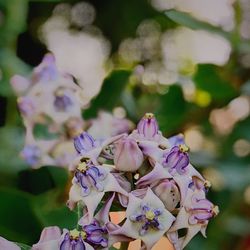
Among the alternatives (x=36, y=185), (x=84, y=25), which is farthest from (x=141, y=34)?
(x=36, y=185)

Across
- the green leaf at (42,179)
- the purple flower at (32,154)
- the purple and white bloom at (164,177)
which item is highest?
the purple and white bloom at (164,177)

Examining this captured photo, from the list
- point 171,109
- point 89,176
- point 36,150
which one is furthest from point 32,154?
point 89,176

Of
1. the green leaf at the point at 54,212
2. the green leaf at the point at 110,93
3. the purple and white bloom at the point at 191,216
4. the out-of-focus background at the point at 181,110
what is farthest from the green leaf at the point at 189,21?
the purple and white bloom at the point at 191,216

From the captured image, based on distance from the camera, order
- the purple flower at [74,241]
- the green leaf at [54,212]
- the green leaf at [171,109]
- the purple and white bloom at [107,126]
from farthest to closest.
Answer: the green leaf at [171,109] < the purple and white bloom at [107,126] < the green leaf at [54,212] < the purple flower at [74,241]

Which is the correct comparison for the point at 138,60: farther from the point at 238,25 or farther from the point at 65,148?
the point at 65,148

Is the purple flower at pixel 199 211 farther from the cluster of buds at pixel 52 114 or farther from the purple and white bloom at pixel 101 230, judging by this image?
the cluster of buds at pixel 52 114

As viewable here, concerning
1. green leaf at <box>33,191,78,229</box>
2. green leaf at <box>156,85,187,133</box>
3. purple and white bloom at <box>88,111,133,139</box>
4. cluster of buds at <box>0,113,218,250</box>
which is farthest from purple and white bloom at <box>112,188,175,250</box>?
green leaf at <box>156,85,187,133</box>

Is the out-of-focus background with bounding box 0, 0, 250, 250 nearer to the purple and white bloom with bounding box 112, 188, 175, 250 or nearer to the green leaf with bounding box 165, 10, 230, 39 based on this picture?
the green leaf with bounding box 165, 10, 230, 39
